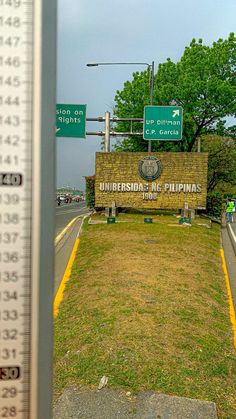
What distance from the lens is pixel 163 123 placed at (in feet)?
61.3

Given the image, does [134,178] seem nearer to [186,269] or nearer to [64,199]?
[186,269]

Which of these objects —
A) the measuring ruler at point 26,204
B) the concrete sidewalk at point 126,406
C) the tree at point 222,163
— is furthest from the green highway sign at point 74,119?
the measuring ruler at point 26,204

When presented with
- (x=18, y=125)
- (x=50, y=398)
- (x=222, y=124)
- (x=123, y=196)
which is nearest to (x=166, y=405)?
(x=50, y=398)

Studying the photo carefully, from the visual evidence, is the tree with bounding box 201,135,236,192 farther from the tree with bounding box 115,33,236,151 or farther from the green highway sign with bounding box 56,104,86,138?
the green highway sign with bounding box 56,104,86,138

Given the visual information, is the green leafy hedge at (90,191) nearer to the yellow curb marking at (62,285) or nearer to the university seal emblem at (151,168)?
the university seal emblem at (151,168)

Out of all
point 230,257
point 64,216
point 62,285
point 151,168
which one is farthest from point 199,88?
point 62,285

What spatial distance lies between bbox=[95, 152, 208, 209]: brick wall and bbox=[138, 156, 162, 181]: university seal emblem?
18cm

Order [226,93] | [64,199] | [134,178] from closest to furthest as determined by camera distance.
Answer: [134,178]
[226,93]
[64,199]

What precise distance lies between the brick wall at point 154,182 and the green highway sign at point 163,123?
4.97ft

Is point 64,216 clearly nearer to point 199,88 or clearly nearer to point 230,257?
point 199,88

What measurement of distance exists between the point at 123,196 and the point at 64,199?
1680 inches

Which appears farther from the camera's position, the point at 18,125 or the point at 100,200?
the point at 100,200

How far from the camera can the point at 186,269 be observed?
7.65 m

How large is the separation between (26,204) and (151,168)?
16862 mm
